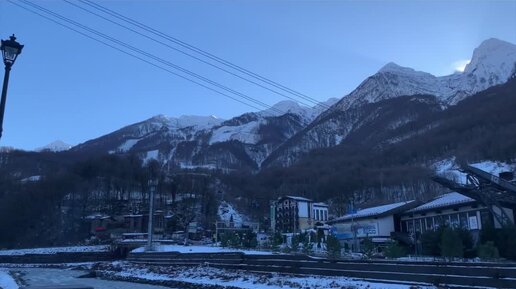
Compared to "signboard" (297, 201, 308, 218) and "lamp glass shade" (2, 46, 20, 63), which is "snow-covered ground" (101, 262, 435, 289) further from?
"signboard" (297, 201, 308, 218)

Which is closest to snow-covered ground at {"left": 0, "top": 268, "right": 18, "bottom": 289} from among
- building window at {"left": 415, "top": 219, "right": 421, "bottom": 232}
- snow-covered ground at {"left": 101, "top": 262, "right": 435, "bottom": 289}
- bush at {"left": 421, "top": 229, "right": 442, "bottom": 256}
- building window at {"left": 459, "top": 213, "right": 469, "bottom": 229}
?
snow-covered ground at {"left": 101, "top": 262, "right": 435, "bottom": 289}

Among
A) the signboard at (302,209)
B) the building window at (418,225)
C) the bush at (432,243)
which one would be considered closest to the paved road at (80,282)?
the bush at (432,243)

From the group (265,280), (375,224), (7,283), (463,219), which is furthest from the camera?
(375,224)

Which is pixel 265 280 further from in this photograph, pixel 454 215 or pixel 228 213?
pixel 228 213

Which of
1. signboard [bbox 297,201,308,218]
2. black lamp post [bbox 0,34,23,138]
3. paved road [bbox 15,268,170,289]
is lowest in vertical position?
paved road [bbox 15,268,170,289]

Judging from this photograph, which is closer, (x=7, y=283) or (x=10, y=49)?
(x=10, y=49)

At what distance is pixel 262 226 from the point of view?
365 ft

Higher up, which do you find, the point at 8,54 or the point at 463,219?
the point at 8,54

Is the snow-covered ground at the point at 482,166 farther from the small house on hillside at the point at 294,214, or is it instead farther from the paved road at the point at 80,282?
the paved road at the point at 80,282

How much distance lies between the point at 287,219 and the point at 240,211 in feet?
124

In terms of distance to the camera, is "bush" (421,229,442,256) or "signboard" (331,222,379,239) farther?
"signboard" (331,222,379,239)

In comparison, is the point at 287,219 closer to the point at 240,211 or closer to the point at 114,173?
the point at 240,211

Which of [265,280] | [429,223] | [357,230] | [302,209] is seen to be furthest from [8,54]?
[302,209]

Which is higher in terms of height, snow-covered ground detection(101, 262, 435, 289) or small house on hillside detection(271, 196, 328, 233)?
small house on hillside detection(271, 196, 328, 233)
